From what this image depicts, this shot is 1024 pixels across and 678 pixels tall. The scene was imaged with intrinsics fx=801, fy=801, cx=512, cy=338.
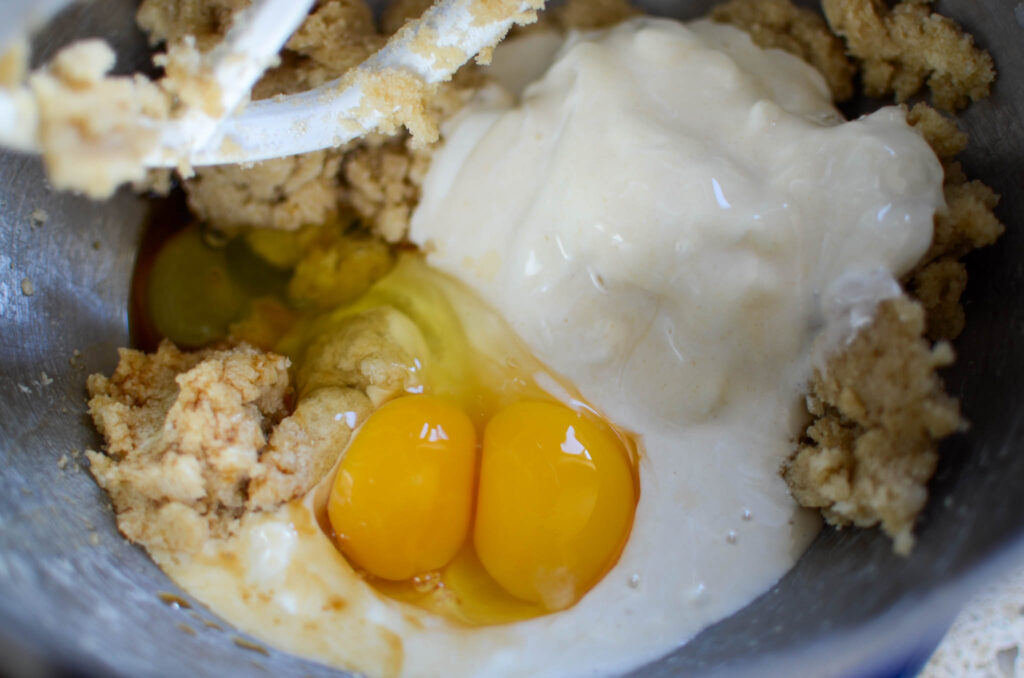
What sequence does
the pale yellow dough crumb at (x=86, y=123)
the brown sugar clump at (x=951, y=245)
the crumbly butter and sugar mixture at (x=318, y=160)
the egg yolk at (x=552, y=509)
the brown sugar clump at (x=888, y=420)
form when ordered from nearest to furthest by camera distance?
the pale yellow dough crumb at (x=86, y=123) < the brown sugar clump at (x=888, y=420) < the brown sugar clump at (x=951, y=245) < the egg yolk at (x=552, y=509) < the crumbly butter and sugar mixture at (x=318, y=160)

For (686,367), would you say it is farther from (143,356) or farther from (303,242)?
(143,356)

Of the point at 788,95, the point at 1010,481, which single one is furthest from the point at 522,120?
the point at 1010,481

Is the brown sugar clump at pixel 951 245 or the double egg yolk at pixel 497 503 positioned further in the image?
the double egg yolk at pixel 497 503

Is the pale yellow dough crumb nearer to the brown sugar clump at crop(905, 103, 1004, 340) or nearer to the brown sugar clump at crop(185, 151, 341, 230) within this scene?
the brown sugar clump at crop(185, 151, 341, 230)

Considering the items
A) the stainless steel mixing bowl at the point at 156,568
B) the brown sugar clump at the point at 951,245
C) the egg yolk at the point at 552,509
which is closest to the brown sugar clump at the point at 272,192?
the stainless steel mixing bowl at the point at 156,568

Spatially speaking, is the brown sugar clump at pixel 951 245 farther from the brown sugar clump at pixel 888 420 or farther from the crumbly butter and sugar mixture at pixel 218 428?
the crumbly butter and sugar mixture at pixel 218 428

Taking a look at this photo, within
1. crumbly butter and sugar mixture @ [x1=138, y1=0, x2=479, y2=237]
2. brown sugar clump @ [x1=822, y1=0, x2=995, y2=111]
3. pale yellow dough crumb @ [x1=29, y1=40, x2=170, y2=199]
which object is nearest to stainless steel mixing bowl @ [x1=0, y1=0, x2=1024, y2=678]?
brown sugar clump @ [x1=822, y1=0, x2=995, y2=111]

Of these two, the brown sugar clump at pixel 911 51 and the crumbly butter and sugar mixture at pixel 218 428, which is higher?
the brown sugar clump at pixel 911 51
